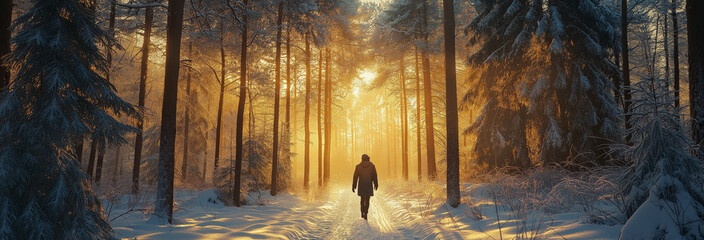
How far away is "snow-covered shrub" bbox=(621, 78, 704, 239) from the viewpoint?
3.53 m

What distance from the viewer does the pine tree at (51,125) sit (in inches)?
154

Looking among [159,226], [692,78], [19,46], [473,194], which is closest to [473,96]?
[473,194]

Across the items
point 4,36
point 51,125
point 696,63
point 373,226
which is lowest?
point 373,226

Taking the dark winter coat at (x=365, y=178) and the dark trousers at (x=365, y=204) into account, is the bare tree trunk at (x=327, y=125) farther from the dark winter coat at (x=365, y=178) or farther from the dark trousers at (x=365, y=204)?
the dark trousers at (x=365, y=204)

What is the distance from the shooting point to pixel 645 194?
13.3 ft

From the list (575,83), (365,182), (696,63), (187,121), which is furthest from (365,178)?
(187,121)

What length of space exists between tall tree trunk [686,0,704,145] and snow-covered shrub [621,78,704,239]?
8.94 feet

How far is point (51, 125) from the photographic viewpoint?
4105 mm

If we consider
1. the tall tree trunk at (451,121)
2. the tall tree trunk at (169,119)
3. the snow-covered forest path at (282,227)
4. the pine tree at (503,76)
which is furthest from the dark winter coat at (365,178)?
the pine tree at (503,76)

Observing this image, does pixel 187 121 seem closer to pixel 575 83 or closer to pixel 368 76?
pixel 368 76

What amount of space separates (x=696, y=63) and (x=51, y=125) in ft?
35.7

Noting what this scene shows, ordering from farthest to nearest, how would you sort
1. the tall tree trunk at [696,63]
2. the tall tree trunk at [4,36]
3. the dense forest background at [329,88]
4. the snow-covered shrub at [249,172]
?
1. the snow-covered shrub at [249,172]
2. the tall tree trunk at [696,63]
3. the tall tree trunk at [4,36]
4. the dense forest background at [329,88]

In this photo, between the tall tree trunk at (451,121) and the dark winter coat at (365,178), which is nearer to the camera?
the tall tree trunk at (451,121)

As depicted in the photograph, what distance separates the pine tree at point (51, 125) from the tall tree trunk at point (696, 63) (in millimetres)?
10311
